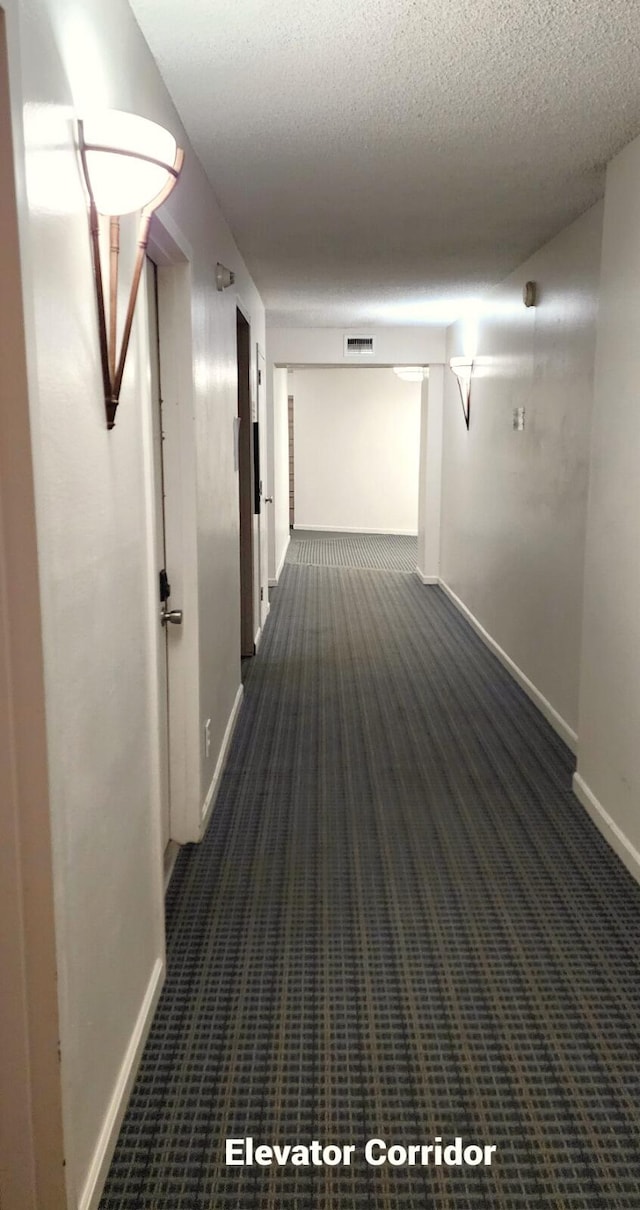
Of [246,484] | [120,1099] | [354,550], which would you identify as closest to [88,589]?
[120,1099]

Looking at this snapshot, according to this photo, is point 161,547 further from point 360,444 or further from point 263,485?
point 360,444

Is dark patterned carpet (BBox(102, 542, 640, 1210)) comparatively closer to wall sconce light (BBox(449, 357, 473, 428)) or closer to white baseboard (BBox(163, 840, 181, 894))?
white baseboard (BBox(163, 840, 181, 894))

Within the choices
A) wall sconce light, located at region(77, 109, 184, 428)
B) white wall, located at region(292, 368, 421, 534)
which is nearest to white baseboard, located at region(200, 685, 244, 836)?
wall sconce light, located at region(77, 109, 184, 428)

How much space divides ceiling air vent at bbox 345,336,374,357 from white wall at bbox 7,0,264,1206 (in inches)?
225

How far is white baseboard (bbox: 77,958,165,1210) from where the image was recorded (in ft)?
5.33

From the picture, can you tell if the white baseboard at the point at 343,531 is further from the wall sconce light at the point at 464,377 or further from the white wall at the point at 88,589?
the white wall at the point at 88,589

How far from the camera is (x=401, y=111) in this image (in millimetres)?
2723

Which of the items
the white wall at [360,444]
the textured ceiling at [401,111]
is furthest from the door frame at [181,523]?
the white wall at [360,444]

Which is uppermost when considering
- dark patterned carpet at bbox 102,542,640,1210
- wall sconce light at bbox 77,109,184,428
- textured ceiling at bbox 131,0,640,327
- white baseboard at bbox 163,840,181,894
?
textured ceiling at bbox 131,0,640,327

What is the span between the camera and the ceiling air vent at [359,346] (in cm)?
807

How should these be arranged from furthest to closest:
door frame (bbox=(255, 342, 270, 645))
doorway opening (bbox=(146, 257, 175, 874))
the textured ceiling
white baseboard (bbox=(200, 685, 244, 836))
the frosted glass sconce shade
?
door frame (bbox=(255, 342, 270, 645)) → white baseboard (bbox=(200, 685, 244, 836)) → doorway opening (bbox=(146, 257, 175, 874)) → the textured ceiling → the frosted glass sconce shade

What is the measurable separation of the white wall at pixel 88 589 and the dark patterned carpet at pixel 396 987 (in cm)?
20

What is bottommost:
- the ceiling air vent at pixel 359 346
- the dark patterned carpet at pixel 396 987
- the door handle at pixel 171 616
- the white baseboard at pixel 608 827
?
the dark patterned carpet at pixel 396 987

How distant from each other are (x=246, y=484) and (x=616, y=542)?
9.78 ft
